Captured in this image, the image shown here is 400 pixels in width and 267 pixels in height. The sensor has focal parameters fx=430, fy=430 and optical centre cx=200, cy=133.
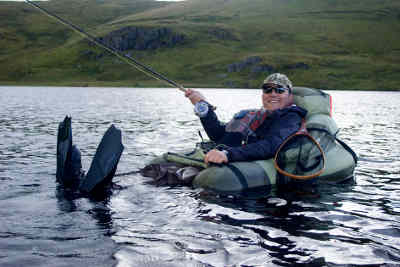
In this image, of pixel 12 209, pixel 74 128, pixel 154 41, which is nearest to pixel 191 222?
pixel 12 209

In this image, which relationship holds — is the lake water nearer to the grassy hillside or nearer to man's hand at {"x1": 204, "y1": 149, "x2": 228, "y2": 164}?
man's hand at {"x1": 204, "y1": 149, "x2": 228, "y2": 164}

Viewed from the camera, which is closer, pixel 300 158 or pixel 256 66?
pixel 300 158

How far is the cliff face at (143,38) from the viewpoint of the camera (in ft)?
610

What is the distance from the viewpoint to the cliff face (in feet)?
610

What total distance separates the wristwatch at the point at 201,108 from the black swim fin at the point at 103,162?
7.40 feet

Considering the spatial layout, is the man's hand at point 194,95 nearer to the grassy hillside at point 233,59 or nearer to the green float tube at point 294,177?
the green float tube at point 294,177

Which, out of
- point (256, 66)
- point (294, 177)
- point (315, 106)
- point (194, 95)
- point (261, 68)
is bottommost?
point (294, 177)

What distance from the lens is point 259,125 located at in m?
10.6

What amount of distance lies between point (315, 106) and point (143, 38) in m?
182

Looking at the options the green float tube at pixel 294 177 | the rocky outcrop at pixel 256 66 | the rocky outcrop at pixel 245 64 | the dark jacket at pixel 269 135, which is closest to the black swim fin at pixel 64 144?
the green float tube at pixel 294 177

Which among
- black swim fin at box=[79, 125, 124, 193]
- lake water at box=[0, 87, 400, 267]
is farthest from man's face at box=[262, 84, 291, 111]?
black swim fin at box=[79, 125, 124, 193]

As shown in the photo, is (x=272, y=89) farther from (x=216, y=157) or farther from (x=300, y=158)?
(x=216, y=157)

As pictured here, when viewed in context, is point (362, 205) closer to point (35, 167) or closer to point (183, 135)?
point (35, 167)

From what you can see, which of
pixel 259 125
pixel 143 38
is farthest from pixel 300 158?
pixel 143 38
